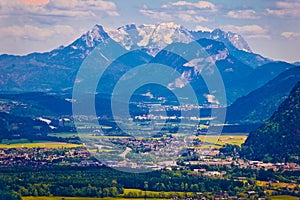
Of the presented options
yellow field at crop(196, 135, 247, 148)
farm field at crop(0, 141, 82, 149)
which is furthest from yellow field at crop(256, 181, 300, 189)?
farm field at crop(0, 141, 82, 149)

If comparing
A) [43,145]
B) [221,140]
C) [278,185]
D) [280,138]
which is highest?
[221,140]

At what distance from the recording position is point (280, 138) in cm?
8225

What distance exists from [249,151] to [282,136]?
14.3ft

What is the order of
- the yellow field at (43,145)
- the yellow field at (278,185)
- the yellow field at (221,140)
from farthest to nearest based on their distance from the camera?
the yellow field at (221,140), the yellow field at (43,145), the yellow field at (278,185)

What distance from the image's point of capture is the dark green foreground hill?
79.1m

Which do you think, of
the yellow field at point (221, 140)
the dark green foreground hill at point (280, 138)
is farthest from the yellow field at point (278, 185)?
the yellow field at point (221, 140)

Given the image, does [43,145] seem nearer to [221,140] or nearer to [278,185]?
[221,140]

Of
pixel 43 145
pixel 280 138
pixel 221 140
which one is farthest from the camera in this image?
pixel 221 140

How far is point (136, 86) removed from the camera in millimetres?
192250

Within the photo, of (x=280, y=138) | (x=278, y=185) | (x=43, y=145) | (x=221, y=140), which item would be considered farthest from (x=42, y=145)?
(x=278, y=185)

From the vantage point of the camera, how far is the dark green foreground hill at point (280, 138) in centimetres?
7914

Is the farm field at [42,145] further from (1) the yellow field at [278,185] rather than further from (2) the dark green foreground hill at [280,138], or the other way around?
(1) the yellow field at [278,185]

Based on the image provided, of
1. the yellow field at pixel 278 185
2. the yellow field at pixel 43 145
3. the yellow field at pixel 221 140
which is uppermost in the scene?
the yellow field at pixel 221 140

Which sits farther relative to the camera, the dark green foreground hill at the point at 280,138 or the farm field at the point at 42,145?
the farm field at the point at 42,145
